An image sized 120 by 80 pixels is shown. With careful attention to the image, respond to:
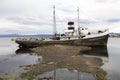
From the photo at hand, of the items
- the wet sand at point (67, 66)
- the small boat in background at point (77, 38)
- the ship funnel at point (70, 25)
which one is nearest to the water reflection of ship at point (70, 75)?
the wet sand at point (67, 66)

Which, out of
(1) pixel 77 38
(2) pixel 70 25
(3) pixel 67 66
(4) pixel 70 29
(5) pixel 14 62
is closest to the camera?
(3) pixel 67 66

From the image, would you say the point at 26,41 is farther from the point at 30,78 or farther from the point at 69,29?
the point at 30,78

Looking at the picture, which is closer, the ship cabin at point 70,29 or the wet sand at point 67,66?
the wet sand at point 67,66

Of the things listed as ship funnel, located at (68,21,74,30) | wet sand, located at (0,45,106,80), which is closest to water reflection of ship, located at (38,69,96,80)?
wet sand, located at (0,45,106,80)

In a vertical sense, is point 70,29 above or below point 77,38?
above

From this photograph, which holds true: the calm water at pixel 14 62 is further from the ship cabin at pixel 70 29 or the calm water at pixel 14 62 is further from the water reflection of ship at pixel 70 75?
the ship cabin at pixel 70 29

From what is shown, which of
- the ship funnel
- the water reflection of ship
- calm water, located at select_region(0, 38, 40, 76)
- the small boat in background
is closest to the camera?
the water reflection of ship

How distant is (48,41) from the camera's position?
65.4 metres

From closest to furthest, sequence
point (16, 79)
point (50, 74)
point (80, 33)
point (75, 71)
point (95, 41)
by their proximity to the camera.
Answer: point (16, 79)
point (50, 74)
point (75, 71)
point (95, 41)
point (80, 33)

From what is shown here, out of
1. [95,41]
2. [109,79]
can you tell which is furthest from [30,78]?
[95,41]

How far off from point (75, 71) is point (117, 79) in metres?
5.50

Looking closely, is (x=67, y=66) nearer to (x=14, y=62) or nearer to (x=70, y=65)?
(x=70, y=65)

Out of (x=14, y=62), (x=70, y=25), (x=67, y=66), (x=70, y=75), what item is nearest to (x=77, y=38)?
(x=70, y=25)

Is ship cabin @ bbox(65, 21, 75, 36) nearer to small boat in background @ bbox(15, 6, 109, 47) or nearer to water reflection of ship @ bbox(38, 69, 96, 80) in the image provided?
small boat in background @ bbox(15, 6, 109, 47)
